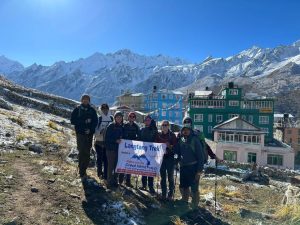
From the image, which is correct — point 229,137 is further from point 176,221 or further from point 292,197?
point 176,221

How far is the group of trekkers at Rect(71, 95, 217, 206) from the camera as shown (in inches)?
484

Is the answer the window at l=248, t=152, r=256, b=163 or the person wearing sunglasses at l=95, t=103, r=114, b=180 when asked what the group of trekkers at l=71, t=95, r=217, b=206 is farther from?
the window at l=248, t=152, r=256, b=163

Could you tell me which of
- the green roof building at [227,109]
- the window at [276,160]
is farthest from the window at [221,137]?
the green roof building at [227,109]

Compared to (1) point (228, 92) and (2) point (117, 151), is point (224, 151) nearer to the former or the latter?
(1) point (228, 92)

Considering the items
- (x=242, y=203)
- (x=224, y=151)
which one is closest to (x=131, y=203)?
(x=242, y=203)

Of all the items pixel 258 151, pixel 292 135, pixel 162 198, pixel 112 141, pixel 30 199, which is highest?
pixel 112 141

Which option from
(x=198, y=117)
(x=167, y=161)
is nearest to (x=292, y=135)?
(x=198, y=117)

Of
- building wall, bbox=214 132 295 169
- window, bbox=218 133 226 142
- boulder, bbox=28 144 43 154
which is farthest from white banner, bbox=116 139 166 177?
window, bbox=218 133 226 142

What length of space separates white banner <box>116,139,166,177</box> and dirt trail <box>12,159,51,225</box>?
2707mm

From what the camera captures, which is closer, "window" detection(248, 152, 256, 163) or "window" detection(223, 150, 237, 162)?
"window" detection(248, 152, 256, 163)

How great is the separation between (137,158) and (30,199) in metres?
3.92

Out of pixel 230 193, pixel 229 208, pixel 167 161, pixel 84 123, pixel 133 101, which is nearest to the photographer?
pixel 84 123

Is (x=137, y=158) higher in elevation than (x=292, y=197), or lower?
higher

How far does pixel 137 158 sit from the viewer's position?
43.1ft
